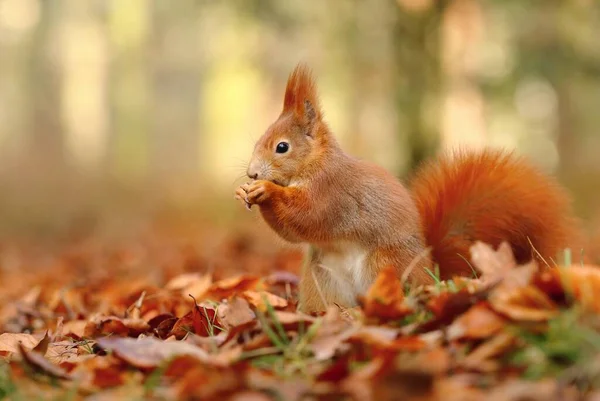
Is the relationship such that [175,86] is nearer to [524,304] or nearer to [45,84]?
[45,84]

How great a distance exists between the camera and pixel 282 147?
8.86 feet

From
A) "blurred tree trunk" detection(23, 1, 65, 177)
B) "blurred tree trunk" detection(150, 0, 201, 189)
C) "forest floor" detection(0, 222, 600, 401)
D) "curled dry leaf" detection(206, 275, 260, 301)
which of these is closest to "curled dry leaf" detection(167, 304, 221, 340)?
"forest floor" detection(0, 222, 600, 401)

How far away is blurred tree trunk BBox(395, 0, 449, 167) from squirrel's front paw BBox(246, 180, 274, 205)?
3476 millimetres

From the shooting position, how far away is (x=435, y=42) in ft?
19.3

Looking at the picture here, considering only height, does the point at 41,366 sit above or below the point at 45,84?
below

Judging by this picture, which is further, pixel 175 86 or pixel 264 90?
pixel 175 86

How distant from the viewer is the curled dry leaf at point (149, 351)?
5.73ft

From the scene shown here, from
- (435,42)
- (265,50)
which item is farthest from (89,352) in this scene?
(265,50)

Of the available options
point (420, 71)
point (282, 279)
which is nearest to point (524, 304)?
point (282, 279)

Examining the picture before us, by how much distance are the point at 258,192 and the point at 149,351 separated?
85 cm

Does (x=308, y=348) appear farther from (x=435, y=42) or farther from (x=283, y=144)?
(x=435, y=42)

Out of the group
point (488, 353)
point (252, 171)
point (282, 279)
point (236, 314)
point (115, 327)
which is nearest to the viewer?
point (488, 353)

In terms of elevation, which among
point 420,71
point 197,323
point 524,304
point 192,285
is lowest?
point 192,285

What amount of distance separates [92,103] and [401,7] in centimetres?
1307
